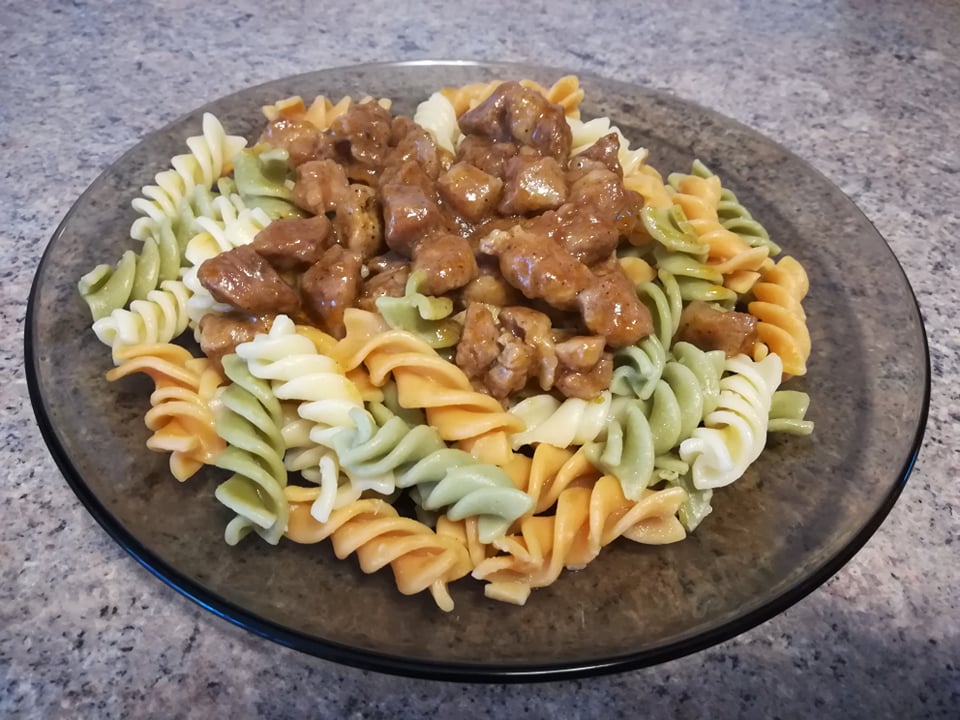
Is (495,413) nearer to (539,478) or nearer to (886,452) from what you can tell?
(539,478)

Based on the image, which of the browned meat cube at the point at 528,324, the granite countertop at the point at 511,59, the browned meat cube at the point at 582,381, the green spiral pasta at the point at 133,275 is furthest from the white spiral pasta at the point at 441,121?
the granite countertop at the point at 511,59

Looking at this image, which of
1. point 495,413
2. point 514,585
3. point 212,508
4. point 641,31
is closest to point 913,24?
point 641,31

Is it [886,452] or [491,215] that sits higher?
[491,215]

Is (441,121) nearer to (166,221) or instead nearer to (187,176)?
(187,176)

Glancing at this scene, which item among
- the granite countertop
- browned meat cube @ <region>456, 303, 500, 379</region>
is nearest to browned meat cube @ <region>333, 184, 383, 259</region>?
browned meat cube @ <region>456, 303, 500, 379</region>

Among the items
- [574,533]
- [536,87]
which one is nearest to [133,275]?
[574,533]

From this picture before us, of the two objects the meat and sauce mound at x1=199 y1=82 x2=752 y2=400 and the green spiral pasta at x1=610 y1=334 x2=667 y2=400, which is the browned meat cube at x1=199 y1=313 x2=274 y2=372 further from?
the green spiral pasta at x1=610 y1=334 x2=667 y2=400
